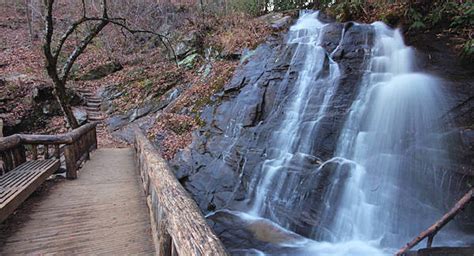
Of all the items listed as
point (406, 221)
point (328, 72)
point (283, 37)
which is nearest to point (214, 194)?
point (406, 221)

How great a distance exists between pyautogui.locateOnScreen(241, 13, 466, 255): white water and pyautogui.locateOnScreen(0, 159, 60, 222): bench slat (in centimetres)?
419

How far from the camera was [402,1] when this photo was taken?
10547mm

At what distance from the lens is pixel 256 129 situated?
8469 millimetres

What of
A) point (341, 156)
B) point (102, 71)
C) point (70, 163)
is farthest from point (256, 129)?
point (102, 71)

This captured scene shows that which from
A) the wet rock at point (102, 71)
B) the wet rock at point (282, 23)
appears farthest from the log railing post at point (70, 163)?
the wet rock at point (102, 71)

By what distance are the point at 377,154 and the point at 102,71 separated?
1722cm

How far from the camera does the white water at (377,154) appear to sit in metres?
5.42

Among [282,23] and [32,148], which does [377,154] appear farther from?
[282,23]

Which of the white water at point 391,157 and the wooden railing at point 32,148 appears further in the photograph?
the white water at point 391,157

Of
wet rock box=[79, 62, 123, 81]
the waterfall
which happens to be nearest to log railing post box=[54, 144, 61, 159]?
the waterfall

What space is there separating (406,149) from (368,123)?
120 centimetres

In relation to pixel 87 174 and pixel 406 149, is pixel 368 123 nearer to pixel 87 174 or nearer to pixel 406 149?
pixel 406 149

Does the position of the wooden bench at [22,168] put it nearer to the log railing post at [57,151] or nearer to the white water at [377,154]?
the log railing post at [57,151]

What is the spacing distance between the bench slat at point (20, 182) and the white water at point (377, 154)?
13.7ft
